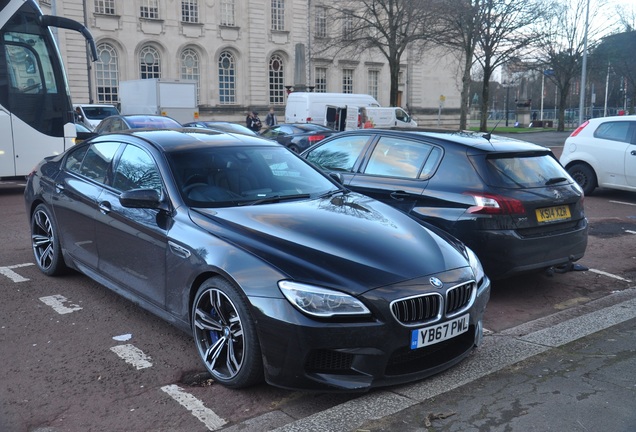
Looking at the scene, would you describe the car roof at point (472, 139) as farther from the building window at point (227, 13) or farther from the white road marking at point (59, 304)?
the building window at point (227, 13)

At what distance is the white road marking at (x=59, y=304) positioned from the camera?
5.52m

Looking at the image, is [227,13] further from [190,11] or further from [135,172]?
[135,172]

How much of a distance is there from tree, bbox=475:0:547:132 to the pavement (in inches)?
1179

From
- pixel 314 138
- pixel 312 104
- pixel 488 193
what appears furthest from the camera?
pixel 312 104

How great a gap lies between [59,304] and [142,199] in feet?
5.63

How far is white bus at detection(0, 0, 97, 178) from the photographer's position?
1212 cm

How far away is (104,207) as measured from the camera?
17.5ft

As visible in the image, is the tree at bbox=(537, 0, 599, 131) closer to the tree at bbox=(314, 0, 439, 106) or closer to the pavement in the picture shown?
the tree at bbox=(314, 0, 439, 106)

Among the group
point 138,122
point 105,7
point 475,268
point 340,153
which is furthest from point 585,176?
point 105,7

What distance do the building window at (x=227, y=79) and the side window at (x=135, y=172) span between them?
42.4m

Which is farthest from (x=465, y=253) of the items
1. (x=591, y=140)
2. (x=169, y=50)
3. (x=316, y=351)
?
(x=169, y=50)

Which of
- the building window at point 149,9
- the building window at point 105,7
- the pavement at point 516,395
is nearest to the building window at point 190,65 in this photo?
the building window at point 149,9

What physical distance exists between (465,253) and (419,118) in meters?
54.7

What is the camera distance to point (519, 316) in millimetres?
5734
